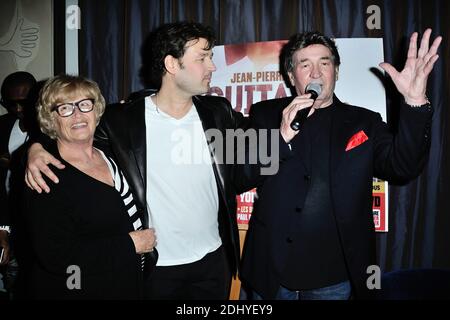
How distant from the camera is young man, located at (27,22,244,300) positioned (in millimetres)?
1767

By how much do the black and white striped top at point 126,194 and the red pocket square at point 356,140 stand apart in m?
1.00

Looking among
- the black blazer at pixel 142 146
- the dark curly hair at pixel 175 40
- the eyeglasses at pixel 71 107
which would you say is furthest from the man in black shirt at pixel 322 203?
the eyeglasses at pixel 71 107

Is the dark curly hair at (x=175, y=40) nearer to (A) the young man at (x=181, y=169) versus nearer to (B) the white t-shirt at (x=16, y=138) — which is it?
(A) the young man at (x=181, y=169)

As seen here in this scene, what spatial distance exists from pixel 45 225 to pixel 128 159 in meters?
0.50

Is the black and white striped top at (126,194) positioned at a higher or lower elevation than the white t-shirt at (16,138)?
lower

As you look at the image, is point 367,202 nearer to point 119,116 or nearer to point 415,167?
point 415,167

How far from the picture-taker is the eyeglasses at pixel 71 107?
5.10 ft

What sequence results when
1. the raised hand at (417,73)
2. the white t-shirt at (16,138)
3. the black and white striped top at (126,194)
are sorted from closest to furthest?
the raised hand at (417,73)
the black and white striped top at (126,194)
the white t-shirt at (16,138)

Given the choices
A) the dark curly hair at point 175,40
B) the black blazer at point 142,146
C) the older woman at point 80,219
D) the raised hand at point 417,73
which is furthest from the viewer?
the dark curly hair at point 175,40

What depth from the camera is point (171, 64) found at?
196 cm

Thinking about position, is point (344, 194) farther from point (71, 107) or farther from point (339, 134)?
point (71, 107)

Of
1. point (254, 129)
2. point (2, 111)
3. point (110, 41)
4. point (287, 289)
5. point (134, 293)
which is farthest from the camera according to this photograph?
point (2, 111)
